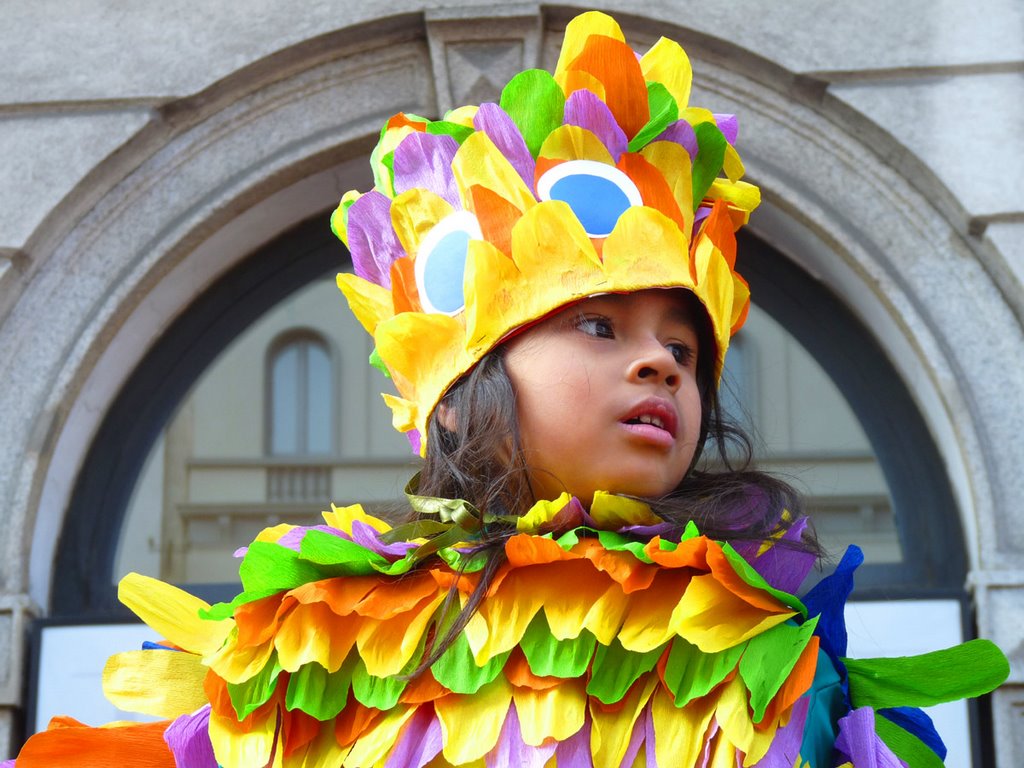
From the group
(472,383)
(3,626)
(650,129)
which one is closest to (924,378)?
(650,129)

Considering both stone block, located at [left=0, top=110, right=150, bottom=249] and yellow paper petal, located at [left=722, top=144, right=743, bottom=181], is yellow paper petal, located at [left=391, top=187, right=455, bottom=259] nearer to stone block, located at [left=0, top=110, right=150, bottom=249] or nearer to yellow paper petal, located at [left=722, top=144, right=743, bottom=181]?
yellow paper petal, located at [left=722, top=144, right=743, bottom=181]

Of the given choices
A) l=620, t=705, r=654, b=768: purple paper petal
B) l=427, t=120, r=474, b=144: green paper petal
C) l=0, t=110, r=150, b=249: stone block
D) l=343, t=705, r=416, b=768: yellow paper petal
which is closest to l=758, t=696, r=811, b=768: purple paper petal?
l=620, t=705, r=654, b=768: purple paper petal

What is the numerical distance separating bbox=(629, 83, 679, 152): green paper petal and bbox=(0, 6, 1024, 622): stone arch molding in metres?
0.97

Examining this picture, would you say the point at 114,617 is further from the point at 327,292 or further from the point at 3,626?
the point at 327,292

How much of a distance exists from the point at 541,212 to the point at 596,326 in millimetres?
144

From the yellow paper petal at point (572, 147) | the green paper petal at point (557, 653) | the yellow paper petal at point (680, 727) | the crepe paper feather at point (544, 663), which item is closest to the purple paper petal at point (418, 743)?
the crepe paper feather at point (544, 663)

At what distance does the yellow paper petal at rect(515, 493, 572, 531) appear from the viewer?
1618 mm

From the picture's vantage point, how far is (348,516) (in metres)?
1.91

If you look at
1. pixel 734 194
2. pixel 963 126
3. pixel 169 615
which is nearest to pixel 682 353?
pixel 734 194

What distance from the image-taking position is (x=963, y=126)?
2773 mm

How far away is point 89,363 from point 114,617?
48cm

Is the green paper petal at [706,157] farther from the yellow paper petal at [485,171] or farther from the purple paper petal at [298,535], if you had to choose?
the purple paper petal at [298,535]

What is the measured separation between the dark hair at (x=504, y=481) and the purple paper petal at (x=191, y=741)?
292 millimetres

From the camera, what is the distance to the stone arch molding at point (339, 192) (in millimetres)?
2701
